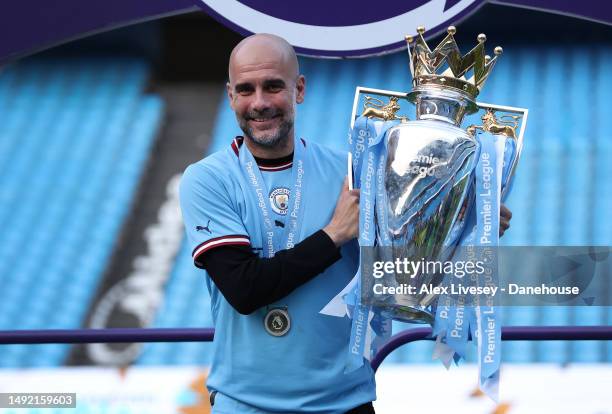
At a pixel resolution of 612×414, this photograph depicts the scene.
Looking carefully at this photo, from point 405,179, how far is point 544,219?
5644 millimetres

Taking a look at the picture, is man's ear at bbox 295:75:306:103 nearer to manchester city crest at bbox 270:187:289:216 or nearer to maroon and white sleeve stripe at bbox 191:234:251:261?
manchester city crest at bbox 270:187:289:216

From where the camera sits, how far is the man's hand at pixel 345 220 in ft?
6.71

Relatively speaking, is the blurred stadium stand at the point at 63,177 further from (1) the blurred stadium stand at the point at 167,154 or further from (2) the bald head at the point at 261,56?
(2) the bald head at the point at 261,56

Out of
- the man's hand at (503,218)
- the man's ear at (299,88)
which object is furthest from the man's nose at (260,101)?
the man's hand at (503,218)

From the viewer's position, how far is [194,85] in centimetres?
868

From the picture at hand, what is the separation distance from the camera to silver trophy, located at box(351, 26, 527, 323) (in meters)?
2.04

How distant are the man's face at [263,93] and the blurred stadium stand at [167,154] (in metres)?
4.76

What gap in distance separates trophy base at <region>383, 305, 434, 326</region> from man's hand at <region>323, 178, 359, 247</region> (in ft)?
0.52

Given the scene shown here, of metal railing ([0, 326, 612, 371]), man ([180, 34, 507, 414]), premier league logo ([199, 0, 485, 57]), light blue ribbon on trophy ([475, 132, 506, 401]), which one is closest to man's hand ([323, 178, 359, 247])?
man ([180, 34, 507, 414])

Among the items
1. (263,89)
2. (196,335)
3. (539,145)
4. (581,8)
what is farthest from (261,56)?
(539,145)

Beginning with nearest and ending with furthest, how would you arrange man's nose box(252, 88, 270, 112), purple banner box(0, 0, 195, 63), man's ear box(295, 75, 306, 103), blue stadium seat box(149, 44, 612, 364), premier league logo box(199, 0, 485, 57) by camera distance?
1. man's nose box(252, 88, 270, 112)
2. man's ear box(295, 75, 306, 103)
3. premier league logo box(199, 0, 485, 57)
4. purple banner box(0, 0, 195, 63)
5. blue stadium seat box(149, 44, 612, 364)

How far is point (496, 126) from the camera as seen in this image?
2.13 meters

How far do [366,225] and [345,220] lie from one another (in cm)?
5

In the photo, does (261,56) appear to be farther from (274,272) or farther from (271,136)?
(274,272)
